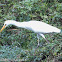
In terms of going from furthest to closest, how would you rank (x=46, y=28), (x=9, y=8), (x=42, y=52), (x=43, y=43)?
(x=9, y=8), (x=43, y=43), (x=42, y=52), (x=46, y=28)

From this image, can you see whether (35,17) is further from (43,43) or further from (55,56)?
(55,56)

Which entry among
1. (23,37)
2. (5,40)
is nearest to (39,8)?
(23,37)

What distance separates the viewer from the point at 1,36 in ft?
15.3

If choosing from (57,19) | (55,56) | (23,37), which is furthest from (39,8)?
(55,56)

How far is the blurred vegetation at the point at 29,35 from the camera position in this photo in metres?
3.79

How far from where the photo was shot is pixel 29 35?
14.8ft

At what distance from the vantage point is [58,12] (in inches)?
181

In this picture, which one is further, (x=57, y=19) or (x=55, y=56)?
(x=57, y=19)

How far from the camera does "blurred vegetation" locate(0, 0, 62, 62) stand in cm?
379

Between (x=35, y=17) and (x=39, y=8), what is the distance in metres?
0.27

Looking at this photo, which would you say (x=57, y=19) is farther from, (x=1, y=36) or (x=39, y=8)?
(x=1, y=36)

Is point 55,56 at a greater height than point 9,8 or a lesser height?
lesser

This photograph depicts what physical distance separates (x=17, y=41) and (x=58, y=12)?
1.33m

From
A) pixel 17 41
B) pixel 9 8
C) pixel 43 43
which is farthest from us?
pixel 9 8
